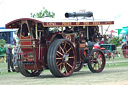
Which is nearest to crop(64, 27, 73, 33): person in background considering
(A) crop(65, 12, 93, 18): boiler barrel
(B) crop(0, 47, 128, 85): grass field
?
(A) crop(65, 12, 93, 18): boiler barrel

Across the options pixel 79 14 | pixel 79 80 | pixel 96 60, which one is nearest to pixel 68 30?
pixel 79 14

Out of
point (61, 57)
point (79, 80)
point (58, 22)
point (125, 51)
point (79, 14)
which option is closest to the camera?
point (79, 80)

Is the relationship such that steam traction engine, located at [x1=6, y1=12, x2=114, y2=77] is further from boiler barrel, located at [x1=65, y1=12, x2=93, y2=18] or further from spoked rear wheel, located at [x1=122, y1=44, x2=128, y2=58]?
spoked rear wheel, located at [x1=122, y1=44, x2=128, y2=58]

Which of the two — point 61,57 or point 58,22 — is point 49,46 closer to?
point 61,57

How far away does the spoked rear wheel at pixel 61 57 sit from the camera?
15.1 m

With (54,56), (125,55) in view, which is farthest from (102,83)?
(125,55)

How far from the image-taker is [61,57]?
51.2ft

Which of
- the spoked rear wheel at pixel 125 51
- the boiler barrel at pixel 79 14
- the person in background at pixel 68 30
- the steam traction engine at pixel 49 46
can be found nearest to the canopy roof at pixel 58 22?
the steam traction engine at pixel 49 46

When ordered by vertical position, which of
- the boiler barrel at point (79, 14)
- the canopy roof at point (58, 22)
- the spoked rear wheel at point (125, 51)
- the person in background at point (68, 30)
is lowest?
the spoked rear wheel at point (125, 51)

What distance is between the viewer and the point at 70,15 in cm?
1642

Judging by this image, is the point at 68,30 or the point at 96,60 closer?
the point at 68,30

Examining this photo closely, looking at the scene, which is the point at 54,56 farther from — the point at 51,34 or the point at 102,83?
the point at 102,83

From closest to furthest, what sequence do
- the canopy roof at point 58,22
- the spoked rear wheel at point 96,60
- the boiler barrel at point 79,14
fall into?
the canopy roof at point 58,22
the boiler barrel at point 79,14
the spoked rear wheel at point 96,60

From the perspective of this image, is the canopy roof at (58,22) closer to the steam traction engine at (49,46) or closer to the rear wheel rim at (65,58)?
the steam traction engine at (49,46)
